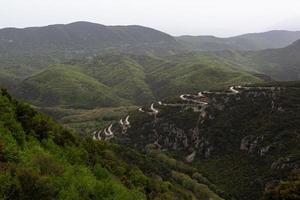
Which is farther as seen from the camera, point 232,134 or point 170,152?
point 170,152

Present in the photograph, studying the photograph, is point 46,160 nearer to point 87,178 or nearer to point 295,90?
point 87,178

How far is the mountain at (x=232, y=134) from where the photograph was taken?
122763 millimetres

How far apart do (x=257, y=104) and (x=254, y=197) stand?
54571 mm

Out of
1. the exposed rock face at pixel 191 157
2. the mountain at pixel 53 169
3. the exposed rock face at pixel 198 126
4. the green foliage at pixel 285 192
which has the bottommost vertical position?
the exposed rock face at pixel 191 157

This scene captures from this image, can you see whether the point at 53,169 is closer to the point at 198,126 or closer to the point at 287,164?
the point at 287,164

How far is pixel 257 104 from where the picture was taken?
161 meters

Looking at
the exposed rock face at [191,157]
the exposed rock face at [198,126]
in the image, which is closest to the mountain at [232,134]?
the exposed rock face at [198,126]

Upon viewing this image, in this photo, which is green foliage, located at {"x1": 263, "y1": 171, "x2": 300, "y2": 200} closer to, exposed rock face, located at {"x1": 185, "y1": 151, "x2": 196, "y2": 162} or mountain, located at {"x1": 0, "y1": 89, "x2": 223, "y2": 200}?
mountain, located at {"x1": 0, "y1": 89, "x2": 223, "y2": 200}

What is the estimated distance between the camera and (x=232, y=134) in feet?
497

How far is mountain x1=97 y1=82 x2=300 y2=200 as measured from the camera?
12276cm

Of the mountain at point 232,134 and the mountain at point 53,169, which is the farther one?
the mountain at point 232,134

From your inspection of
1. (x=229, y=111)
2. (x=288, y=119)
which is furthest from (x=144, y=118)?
(x=288, y=119)

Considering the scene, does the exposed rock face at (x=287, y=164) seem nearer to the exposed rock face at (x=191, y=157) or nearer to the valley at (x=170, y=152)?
the valley at (x=170, y=152)

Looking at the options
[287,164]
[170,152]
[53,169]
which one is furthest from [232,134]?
[53,169]
